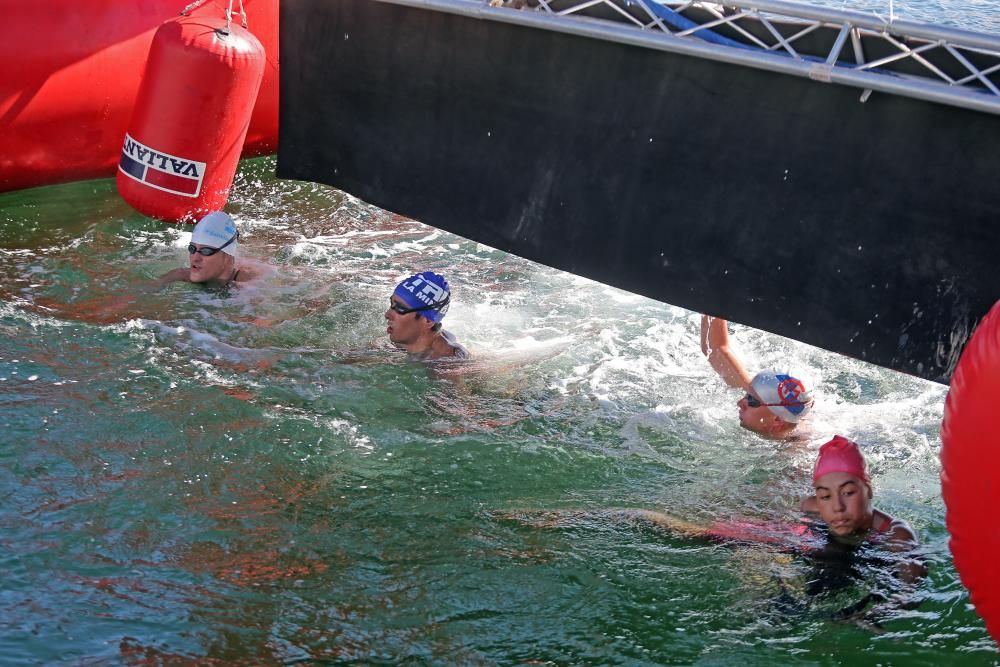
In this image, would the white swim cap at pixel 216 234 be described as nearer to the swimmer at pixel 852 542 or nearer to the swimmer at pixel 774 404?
the swimmer at pixel 774 404

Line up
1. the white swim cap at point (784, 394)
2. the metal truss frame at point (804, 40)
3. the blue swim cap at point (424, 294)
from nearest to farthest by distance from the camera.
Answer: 1. the metal truss frame at point (804, 40)
2. the white swim cap at point (784, 394)
3. the blue swim cap at point (424, 294)

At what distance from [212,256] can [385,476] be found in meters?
2.62

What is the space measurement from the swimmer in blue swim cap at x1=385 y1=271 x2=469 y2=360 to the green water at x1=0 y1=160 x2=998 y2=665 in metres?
0.22

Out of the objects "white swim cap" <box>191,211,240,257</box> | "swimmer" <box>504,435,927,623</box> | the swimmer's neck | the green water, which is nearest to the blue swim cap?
the swimmer's neck

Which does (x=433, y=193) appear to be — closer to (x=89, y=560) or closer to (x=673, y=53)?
(x=673, y=53)

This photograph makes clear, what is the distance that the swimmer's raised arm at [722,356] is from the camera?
6.94m

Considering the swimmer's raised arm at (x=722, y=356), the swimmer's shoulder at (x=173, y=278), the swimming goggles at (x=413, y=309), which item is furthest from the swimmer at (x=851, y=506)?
the swimmer's shoulder at (x=173, y=278)

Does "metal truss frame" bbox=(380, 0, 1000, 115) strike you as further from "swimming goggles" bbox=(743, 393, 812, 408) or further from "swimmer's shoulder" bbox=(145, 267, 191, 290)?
"swimmer's shoulder" bbox=(145, 267, 191, 290)

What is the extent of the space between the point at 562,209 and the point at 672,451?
59.8 inches

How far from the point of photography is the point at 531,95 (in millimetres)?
6609

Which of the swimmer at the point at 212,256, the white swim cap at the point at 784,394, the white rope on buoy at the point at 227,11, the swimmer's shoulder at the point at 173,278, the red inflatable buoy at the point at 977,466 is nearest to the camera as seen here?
the red inflatable buoy at the point at 977,466

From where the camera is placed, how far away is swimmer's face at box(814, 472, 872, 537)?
4957 millimetres

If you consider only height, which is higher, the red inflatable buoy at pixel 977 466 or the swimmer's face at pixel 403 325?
the red inflatable buoy at pixel 977 466

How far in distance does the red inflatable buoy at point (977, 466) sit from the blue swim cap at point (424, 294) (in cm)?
353
